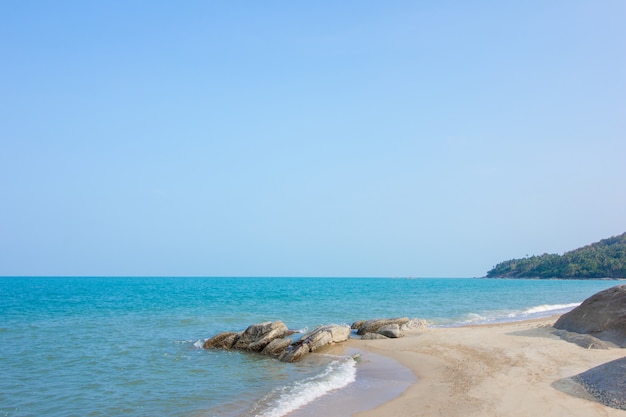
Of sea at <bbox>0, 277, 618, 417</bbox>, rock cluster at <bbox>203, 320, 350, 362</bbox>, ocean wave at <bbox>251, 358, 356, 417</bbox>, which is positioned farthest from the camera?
rock cluster at <bbox>203, 320, 350, 362</bbox>

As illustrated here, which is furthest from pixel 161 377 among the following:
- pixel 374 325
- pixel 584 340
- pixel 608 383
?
pixel 584 340

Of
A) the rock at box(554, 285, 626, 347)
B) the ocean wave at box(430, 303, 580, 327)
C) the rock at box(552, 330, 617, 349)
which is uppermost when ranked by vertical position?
the rock at box(554, 285, 626, 347)

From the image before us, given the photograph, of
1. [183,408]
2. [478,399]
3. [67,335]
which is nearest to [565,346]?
[478,399]

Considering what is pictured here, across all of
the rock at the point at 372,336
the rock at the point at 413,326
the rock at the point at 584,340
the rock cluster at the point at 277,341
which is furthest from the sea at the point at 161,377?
the rock at the point at 584,340

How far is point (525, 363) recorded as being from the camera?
17812 millimetres

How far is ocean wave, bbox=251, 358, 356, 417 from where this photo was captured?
46.5ft

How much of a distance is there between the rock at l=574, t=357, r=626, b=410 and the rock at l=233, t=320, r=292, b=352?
53.7 ft

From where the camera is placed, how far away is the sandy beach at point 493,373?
41.3ft

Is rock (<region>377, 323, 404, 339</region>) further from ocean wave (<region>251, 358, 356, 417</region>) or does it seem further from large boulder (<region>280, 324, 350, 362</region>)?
ocean wave (<region>251, 358, 356, 417</region>)

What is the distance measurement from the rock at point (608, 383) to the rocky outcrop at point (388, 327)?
15.2 metres

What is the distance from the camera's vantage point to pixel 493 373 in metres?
16.8

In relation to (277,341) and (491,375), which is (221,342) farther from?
(491,375)

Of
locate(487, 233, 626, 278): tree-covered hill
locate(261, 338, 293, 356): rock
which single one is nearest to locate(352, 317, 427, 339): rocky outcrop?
locate(261, 338, 293, 356): rock

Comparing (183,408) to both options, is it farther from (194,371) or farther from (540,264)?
(540,264)
